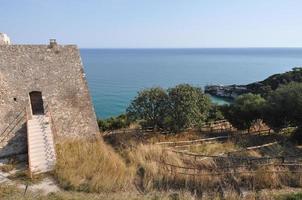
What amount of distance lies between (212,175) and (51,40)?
10.8 metres

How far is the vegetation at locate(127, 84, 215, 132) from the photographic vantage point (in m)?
17.6

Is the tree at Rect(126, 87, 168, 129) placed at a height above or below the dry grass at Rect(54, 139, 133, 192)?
above

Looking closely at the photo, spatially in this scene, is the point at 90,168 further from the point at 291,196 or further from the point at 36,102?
the point at 291,196

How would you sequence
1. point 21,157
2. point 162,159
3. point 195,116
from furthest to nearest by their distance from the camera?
point 195,116, point 21,157, point 162,159

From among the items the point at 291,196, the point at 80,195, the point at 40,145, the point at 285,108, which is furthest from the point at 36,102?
the point at 285,108

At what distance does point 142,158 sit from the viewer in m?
14.2

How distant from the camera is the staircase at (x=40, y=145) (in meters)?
13.6

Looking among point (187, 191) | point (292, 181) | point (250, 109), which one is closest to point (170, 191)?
point (187, 191)

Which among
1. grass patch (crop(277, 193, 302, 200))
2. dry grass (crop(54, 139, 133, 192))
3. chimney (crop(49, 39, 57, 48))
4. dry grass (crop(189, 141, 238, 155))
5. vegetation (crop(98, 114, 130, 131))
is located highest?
chimney (crop(49, 39, 57, 48))

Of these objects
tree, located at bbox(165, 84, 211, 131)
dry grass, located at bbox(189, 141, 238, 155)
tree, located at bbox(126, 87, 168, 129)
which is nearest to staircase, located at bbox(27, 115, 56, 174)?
tree, located at bbox(126, 87, 168, 129)

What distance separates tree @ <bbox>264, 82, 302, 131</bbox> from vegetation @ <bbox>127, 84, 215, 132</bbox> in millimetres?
3619

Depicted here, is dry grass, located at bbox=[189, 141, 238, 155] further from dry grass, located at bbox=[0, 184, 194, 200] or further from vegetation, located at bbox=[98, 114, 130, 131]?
vegetation, located at bbox=[98, 114, 130, 131]

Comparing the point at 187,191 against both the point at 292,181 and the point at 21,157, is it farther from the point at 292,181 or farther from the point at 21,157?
the point at 21,157

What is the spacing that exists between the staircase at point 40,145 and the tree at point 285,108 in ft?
39.1
